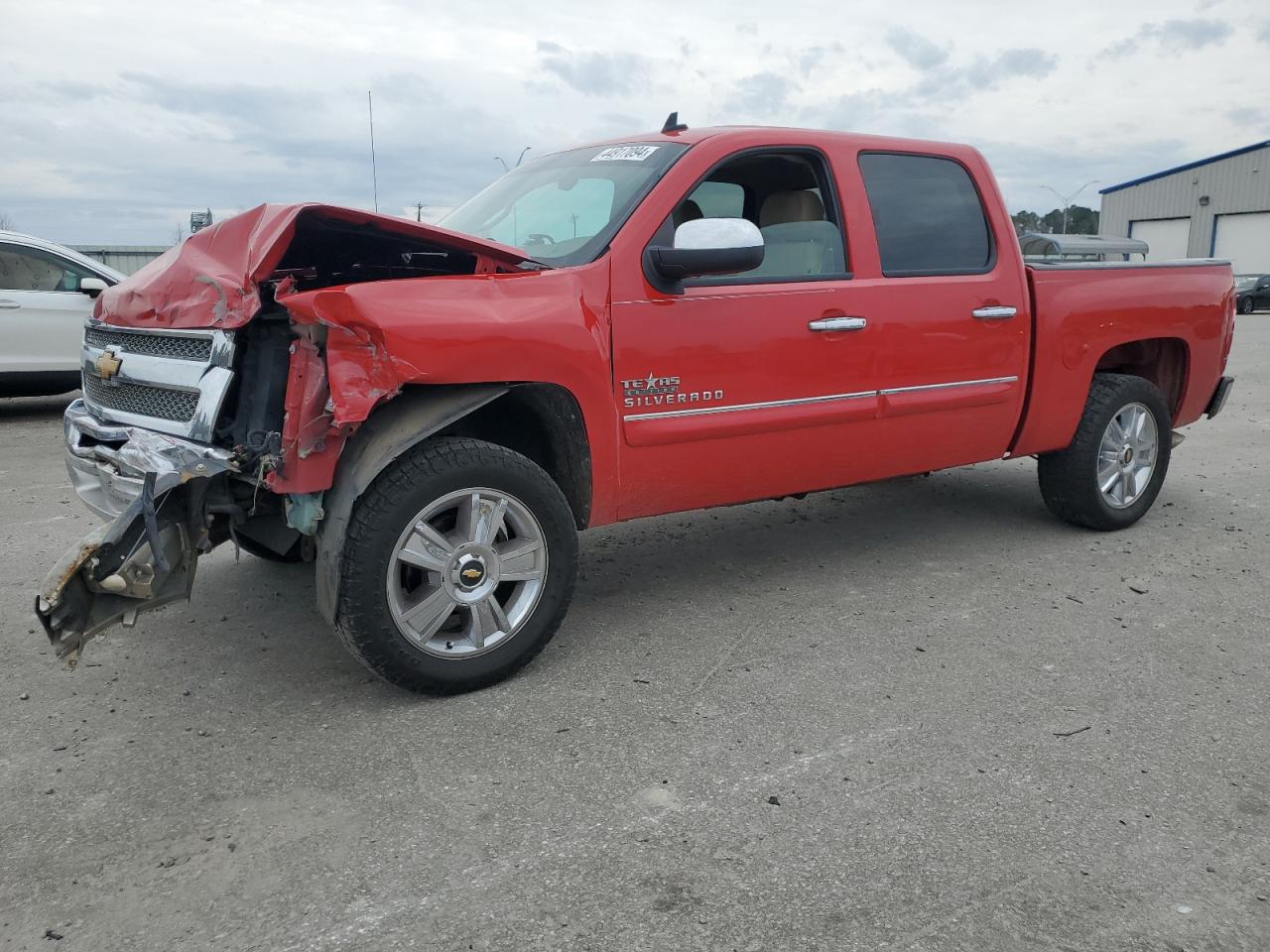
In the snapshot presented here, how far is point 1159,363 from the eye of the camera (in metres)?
5.59

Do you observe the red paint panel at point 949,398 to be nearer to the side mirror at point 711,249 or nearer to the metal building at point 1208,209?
the side mirror at point 711,249

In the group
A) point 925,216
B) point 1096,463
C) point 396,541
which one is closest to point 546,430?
point 396,541

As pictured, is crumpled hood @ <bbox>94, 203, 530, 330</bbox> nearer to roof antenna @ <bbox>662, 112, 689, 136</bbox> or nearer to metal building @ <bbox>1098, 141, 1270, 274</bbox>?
roof antenna @ <bbox>662, 112, 689, 136</bbox>

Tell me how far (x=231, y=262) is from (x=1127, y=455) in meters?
4.35

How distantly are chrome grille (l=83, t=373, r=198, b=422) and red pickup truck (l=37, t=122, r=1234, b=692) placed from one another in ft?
0.05

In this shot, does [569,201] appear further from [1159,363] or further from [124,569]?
[1159,363]

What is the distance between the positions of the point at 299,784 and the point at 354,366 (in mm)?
1151

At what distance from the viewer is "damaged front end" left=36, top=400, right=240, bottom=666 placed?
2775 millimetres

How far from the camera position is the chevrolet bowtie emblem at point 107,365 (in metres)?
3.52

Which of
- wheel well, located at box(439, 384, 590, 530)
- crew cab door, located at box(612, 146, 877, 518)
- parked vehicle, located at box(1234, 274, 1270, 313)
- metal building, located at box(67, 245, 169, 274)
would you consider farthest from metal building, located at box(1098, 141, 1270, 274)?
wheel well, located at box(439, 384, 590, 530)

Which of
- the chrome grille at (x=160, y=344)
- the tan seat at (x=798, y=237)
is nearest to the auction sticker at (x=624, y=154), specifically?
the tan seat at (x=798, y=237)

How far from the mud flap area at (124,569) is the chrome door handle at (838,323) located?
88.5 inches

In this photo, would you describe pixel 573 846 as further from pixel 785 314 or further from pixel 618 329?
pixel 785 314

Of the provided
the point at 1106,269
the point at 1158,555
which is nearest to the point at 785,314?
the point at 1106,269
